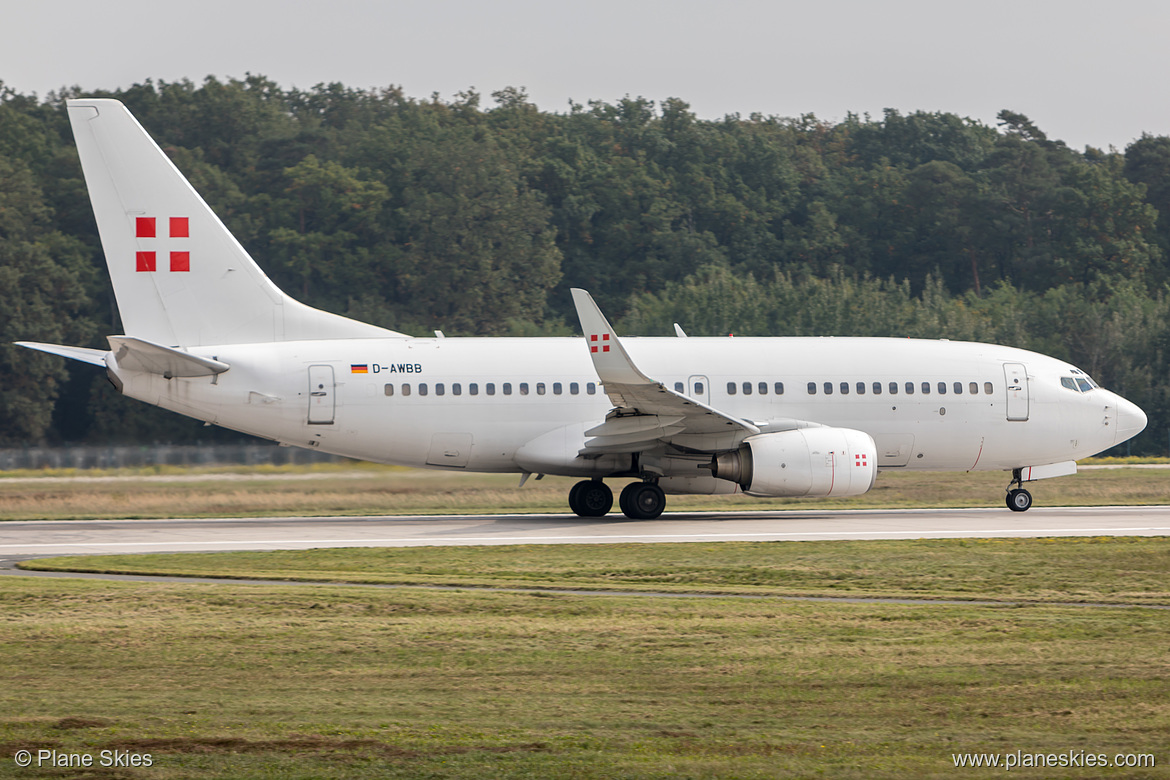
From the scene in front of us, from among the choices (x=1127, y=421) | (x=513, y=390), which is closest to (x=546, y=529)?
(x=513, y=390)

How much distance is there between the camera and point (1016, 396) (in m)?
29.0

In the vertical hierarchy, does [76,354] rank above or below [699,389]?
above

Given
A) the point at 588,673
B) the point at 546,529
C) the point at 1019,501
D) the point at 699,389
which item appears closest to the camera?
the point at 588,673

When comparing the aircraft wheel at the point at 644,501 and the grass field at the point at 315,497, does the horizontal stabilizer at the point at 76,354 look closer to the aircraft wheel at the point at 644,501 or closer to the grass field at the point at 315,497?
the grass field at the point at 315,497

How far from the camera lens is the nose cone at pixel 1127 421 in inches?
1171

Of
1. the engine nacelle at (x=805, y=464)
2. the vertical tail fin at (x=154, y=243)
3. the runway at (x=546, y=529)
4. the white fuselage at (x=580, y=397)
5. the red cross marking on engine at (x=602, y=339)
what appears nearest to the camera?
the runway at (x=546, y=529)

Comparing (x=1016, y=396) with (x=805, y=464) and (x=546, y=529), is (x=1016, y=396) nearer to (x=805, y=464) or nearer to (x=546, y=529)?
→ (x=805, y=464)

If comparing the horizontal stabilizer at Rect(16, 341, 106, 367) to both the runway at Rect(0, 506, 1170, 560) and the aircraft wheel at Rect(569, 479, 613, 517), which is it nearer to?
the runway at Rect(0, 506, 1170, 560)

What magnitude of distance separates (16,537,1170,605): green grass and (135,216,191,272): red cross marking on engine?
807cm

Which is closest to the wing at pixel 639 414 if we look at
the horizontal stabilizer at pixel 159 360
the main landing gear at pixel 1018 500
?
the main landing gear at pixel 1018 500

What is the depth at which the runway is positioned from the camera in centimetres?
2253

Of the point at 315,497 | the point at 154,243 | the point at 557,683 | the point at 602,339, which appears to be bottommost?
the point at 557,683

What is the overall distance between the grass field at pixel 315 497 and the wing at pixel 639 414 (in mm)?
4032

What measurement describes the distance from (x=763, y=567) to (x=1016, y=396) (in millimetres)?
12226
